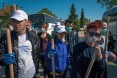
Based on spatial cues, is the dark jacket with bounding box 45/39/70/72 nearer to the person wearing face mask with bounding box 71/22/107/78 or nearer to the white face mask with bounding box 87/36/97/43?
the person wearing face mask with bounding box 71/22/107/78

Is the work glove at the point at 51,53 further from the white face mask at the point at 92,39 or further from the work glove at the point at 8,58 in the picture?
the white face mask at the point at 92,39

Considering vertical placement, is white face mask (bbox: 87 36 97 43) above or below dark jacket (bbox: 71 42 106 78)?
above

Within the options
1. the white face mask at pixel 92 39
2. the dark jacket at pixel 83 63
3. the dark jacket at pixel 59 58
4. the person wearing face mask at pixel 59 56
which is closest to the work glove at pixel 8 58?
the dark jacket at pixel 83 63

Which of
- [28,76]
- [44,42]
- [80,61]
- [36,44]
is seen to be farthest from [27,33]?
[44,42]

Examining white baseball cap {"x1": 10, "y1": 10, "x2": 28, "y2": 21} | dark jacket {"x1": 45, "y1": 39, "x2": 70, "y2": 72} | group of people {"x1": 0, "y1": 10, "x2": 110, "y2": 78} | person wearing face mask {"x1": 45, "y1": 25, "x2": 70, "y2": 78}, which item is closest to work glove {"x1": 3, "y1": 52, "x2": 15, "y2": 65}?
group of people {"x1": 0, "y1": 10, "x2": 110, "y2": 78}

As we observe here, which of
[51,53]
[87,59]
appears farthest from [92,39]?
[51,53]

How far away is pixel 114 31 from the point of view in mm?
16406

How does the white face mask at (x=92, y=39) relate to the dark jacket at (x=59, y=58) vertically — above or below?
above

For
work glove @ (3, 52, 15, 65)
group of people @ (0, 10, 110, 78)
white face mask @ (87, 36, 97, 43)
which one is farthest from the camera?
work glove @ (3, 52, 15, 65)

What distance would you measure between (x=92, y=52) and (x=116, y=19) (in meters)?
12.9

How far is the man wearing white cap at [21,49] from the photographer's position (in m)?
3.82

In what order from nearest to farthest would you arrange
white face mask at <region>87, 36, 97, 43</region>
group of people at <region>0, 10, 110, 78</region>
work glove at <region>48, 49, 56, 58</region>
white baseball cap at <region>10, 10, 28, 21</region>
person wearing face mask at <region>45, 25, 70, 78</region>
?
white face mask at <region>87, 36, 97, 43</region> < group of people at <region>0, 10, 110, 78</region> < white baseball cap at <region>10, 10, 28, 21</region> < work glove at <region>48, 49, 56, 58</region> < person wearing face mask at <region>45, 25, 70, 78</region>

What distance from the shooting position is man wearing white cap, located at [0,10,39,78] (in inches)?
150

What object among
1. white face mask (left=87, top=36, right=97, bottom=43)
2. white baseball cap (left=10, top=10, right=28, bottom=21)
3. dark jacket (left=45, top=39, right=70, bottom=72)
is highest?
white baseball cap (left=10, top=10, right=28, bottom=21)
